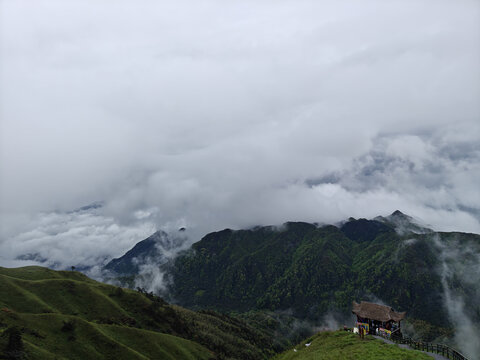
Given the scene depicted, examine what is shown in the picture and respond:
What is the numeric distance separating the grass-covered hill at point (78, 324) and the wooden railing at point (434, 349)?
301 feet

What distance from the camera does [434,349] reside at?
65.8m

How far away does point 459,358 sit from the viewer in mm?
57281

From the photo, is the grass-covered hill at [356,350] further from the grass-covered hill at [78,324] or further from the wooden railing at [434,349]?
the grass-covered hill at [78,324]

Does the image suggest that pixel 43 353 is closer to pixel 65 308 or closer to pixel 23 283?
pixel 65 308

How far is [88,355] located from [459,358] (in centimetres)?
10547

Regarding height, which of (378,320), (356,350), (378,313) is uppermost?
(378,313)

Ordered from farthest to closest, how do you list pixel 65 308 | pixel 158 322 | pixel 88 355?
1. pixel 158 322
2. pixel 65 308
3. pixel 88 355

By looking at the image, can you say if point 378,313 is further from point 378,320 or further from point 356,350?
→ point 356,350

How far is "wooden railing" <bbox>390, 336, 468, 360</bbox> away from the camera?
58547mm

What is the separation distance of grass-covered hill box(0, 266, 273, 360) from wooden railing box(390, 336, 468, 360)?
9174cm

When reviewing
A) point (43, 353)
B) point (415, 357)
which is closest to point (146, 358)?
point (43, 353)

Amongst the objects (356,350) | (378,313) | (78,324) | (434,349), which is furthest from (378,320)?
(78,324)

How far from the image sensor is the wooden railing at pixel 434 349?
58.5m

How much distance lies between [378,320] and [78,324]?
103475mm
